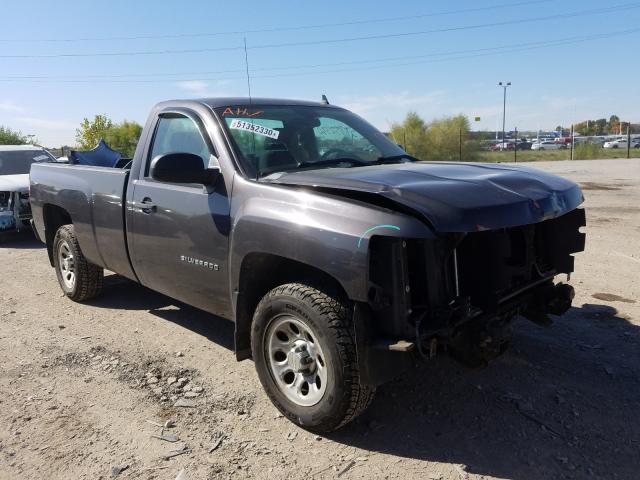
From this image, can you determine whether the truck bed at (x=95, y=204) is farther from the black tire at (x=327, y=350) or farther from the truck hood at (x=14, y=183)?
the truck hood at (x=14, y=183)

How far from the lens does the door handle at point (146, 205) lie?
4231mm

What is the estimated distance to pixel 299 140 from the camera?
13.5 ft

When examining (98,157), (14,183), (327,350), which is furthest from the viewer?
(14,183)

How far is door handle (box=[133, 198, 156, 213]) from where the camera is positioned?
4.23m

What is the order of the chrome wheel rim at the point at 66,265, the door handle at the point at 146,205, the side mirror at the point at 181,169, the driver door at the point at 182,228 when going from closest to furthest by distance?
the side mirror at the point at 181,169 → the driver door at the point at 182,228 → the door handle at the point at 146,205 → the chrome wheel rim at the point at 66,265

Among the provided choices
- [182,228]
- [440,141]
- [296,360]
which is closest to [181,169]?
[182,228]

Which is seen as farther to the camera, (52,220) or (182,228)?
(52,220)

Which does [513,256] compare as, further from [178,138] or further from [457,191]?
[178,138]

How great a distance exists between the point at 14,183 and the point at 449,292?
9.53m

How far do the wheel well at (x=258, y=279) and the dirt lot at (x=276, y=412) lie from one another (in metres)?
0.48

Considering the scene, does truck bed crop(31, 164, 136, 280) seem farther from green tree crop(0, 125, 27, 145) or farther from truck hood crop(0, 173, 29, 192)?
green tree crop(0, 125, 27, 145)

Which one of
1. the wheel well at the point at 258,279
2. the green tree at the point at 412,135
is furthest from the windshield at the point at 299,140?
the green tree at the point at 412,135

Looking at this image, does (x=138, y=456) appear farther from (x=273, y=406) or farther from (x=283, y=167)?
(x=283, y=167)

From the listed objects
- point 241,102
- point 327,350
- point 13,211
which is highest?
point 241,102
